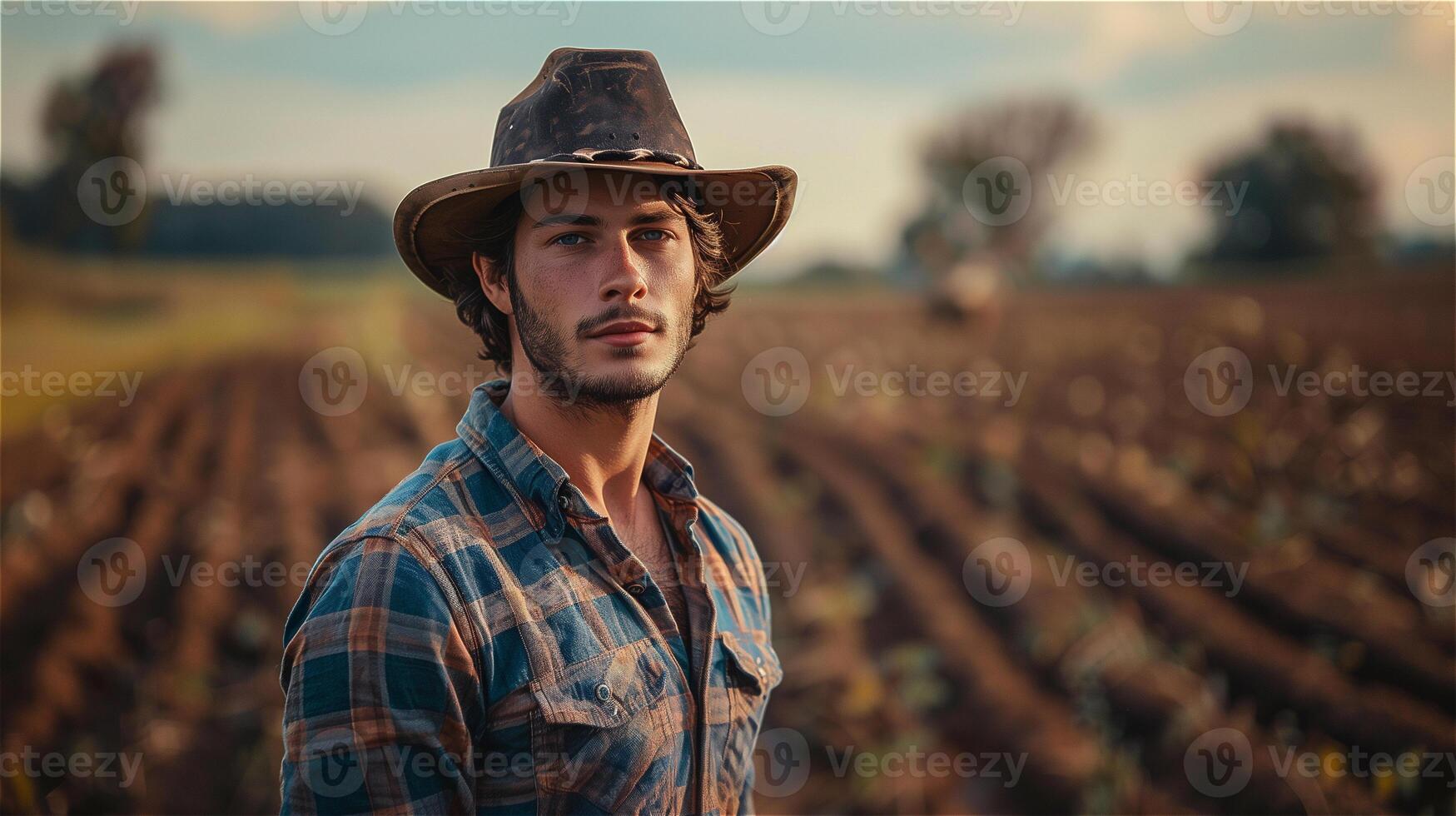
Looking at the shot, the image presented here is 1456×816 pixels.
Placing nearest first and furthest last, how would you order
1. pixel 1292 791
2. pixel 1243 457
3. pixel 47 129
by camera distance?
1. pixel 1292 791
2. pixel 1243 457
3. pixel 47 129

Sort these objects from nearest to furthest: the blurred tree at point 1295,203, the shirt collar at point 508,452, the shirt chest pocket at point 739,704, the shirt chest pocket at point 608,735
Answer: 1. the shirt chest pocket at point 608,735
2. the shirt collar at point 508,452
3. the shirt chest pocket at point 739,704
4. the blurred tree at point 1295,203

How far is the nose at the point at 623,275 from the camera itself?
2.06m

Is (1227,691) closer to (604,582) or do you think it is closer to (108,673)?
(604,582)

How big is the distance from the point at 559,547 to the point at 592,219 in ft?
2.08

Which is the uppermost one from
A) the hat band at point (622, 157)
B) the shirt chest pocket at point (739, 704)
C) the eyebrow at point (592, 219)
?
the hat band at point (622, 157)

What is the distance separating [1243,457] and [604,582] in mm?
8918

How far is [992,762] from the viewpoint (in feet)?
19.0

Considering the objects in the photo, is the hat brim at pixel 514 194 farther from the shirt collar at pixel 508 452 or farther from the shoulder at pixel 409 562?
the shoulder at pixel 409 562

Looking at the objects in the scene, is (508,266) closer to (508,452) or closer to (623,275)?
(623,275)

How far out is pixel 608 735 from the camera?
1831 mm

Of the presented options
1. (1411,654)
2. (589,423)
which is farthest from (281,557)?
(1411,654)

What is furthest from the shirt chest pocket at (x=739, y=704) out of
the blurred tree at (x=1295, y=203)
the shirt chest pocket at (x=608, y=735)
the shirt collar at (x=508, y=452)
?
the blurred tree at (x=1295, y=203)

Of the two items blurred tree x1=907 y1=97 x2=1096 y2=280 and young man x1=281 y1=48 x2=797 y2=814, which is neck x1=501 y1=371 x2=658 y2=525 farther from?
blurred tree x1=907 y1=97 x2=1096 y2=280

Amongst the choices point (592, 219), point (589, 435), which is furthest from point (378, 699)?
point (592, 219)
